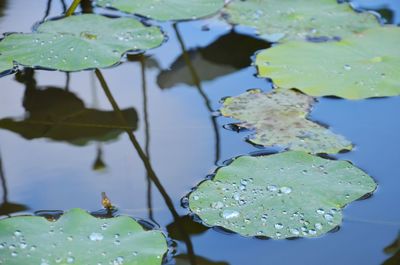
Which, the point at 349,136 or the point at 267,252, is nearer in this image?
the point at 267,252

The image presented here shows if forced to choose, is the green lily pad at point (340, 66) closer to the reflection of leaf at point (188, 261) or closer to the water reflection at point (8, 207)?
the reflection of leaf at point (188, 261)

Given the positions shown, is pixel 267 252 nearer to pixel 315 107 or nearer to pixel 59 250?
pixel 59 250

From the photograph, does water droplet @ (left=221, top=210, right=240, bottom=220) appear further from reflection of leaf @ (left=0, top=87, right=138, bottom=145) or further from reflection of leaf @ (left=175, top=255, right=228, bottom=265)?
reflection of leaf @ (left=0, top=87, right=138, bottom=145)

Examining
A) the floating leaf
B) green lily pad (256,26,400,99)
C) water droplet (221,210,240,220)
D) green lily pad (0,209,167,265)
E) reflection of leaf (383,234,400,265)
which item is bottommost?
reflection of leaf (383,234,400,265)

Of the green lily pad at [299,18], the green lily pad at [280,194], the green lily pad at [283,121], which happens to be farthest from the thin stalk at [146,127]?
the green lily pad at [299,18]

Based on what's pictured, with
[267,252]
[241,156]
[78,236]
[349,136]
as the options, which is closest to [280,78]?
[349,136]

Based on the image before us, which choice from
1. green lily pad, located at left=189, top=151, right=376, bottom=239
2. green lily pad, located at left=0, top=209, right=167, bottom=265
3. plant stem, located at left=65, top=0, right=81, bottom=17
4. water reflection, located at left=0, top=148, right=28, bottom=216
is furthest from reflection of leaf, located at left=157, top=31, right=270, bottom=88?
green lily pad, located at left=0, top=209, right=167, bottom=265
